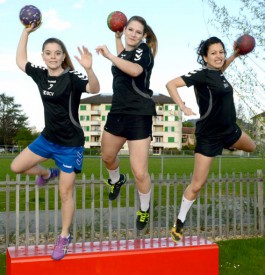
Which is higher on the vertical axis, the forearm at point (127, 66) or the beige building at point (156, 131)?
the beige building at point (156, 131)

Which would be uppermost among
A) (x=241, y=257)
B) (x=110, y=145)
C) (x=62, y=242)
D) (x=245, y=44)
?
(x=245, y=44)

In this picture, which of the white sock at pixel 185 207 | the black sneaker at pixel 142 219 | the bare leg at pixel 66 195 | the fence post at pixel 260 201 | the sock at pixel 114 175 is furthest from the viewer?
the fence post at pixel 260 201

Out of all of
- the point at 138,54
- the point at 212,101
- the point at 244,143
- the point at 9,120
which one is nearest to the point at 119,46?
the point at 138,54

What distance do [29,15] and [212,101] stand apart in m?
2.22

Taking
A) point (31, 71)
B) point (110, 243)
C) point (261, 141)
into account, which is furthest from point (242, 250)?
point (31, 71)

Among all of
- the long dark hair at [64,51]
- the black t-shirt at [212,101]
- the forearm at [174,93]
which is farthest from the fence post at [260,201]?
the long dark hair at [64,51]

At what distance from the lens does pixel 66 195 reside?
4.96m

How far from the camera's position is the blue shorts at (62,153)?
4.88 meters

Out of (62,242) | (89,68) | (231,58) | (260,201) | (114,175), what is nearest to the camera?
(89,68)

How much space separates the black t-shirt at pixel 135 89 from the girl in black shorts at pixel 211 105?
11.1 inches

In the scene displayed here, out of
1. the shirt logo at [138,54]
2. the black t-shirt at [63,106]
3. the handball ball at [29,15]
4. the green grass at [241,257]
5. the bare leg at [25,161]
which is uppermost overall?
the handball ball at [29,15]

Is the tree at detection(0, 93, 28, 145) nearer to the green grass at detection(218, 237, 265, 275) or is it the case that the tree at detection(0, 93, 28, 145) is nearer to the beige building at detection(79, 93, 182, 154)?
the beige building at detection(79, 93, 182, 154)

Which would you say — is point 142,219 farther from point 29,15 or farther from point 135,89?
point 29,15

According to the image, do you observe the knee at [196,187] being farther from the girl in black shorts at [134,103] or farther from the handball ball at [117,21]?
the handball ball at [117,21]
